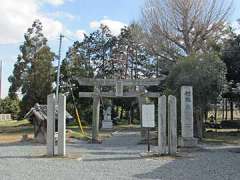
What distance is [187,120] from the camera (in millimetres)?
19188

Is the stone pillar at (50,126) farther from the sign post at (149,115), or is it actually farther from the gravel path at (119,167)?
the sign post at (149,115)

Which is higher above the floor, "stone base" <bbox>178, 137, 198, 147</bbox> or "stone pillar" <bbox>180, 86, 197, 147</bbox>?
"stone pillar" <bbox>180, 86, 197, 147</bbox>

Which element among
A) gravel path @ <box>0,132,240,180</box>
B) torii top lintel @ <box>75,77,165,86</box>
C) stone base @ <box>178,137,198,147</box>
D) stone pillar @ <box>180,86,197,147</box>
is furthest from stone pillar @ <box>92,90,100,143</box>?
gravel path @ <box>0,132,240,180</box>

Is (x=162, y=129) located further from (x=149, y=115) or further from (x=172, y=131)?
(x=149, y=115)

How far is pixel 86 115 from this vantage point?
152 ft

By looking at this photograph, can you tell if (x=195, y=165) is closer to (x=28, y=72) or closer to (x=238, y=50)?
(x=238, y=50)

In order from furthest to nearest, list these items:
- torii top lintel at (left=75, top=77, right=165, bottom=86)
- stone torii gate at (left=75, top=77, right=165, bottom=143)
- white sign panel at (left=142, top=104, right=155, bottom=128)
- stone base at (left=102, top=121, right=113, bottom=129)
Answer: stone base at (left=102, top=121, right=113, bottom=129) < torii top lintel at (left=75, top=77, right=165, bottom=86) < stone torii gate at (left=75, top=77, right=165, bottom=143) < white sign panel at (left=142, top=104, right=155, bottom=128)

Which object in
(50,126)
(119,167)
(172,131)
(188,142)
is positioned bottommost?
(119,167)

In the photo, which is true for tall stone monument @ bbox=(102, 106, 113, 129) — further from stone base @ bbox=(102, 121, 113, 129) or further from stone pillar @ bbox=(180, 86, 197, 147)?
stone pillar @ bbox=(180, 86, 197, 147)

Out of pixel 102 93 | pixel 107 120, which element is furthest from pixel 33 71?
pixel 102 93

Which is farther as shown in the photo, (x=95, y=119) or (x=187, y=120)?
(x=95, y=119)

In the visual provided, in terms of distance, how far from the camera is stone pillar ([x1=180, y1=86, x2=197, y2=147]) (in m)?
19.0

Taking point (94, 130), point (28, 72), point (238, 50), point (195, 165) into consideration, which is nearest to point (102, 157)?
point (195, 165)

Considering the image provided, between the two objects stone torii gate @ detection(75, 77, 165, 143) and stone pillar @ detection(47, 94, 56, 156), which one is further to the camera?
stone torii gate @ detection(75, 77, 165, 143)
